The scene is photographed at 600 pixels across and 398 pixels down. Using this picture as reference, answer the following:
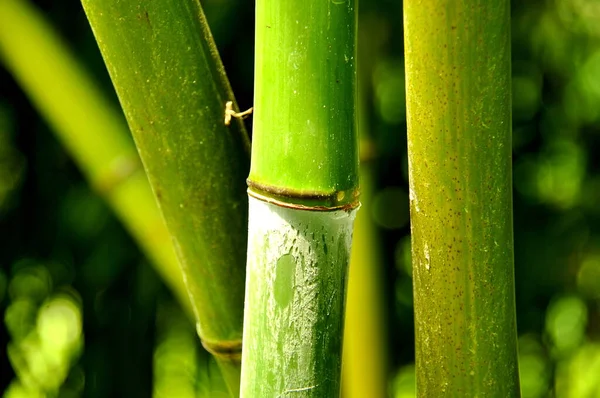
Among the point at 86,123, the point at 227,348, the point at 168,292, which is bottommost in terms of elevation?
the point at 168,292

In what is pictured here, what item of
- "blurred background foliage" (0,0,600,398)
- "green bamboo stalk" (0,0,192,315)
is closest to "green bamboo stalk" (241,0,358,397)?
"green bamboo stalk" (0,0,192,315)

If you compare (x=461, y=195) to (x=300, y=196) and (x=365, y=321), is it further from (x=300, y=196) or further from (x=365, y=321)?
(x=365, y=321)

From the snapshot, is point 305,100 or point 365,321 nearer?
point 305,100

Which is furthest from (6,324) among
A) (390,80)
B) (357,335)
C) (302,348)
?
(302,348)

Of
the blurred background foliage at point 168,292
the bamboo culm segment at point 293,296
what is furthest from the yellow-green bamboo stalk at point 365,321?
the bamboo culm segment at point 293,296

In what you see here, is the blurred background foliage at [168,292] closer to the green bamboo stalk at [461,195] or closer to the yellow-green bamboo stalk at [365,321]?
the yellow-green bamboo stalk at [365,321]

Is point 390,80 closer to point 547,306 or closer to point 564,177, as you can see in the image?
point 564,177

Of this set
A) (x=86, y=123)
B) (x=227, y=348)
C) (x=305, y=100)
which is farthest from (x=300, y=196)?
(x=86, y=123)
